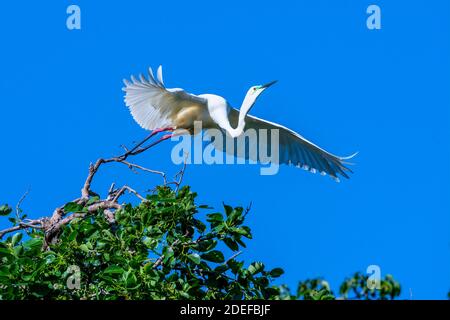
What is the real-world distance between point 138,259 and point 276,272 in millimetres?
1054

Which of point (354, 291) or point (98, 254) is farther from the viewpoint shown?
point (354, 291)

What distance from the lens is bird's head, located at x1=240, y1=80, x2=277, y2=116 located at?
34.9 ft

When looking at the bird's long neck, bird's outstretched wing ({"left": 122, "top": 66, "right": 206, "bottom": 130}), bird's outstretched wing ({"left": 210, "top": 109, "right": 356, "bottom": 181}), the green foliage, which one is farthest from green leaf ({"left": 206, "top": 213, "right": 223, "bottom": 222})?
bird's outstretched wing ({"left": 210, "top": 109, "right": 356, "bottom": 181})

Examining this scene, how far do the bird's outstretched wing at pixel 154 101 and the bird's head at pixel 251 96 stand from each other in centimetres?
42

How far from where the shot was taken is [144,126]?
10.8m

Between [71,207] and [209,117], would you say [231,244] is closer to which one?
[71,207]

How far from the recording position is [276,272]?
7.35m

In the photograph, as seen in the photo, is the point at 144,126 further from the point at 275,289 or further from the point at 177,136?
the point at 275,289

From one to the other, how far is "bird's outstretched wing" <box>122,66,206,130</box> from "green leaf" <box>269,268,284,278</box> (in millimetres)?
3026

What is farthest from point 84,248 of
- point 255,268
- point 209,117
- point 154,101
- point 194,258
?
point 209,117

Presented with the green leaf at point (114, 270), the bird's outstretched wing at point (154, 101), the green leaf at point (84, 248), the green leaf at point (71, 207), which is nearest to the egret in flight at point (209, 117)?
the bird's outstretched wing at point (154, 101)
